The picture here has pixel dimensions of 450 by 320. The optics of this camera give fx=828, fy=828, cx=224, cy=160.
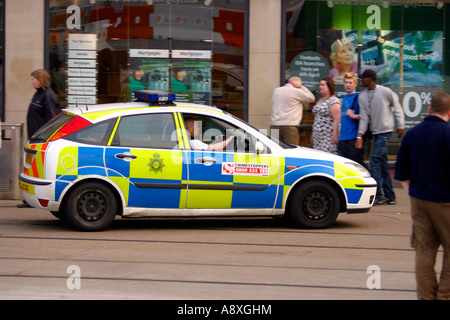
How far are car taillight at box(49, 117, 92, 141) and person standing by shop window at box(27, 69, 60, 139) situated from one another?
214 cm

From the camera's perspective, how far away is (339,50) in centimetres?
1542

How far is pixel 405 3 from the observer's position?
15484mm

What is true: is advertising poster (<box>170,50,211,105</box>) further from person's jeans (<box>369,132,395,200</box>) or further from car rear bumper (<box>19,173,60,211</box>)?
car rear bumper (<box>19,173,60,211</box>)

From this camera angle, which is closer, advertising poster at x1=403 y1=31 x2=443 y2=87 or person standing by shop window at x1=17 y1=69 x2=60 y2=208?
person standing by shop window at x1=17 y1=69 x2=60 y2=208

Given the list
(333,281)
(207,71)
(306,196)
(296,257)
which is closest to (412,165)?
(333,281)

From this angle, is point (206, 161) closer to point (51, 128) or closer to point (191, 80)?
point (51, 128)

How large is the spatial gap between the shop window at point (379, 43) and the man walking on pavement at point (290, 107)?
1503mm

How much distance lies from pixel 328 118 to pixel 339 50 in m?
3.45

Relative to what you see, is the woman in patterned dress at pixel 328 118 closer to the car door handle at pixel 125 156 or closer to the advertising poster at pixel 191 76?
the advertising poster at pixel 191 76

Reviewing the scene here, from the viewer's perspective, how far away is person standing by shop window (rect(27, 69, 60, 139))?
11578 millimetres

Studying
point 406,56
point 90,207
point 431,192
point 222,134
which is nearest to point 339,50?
point 406,56

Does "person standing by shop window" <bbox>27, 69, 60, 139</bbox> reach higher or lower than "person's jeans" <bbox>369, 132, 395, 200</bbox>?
higher

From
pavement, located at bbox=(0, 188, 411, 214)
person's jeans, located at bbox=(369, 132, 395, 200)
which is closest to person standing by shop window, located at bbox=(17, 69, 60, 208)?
pavement, located at bbox=(0, 188, 411, 214)
